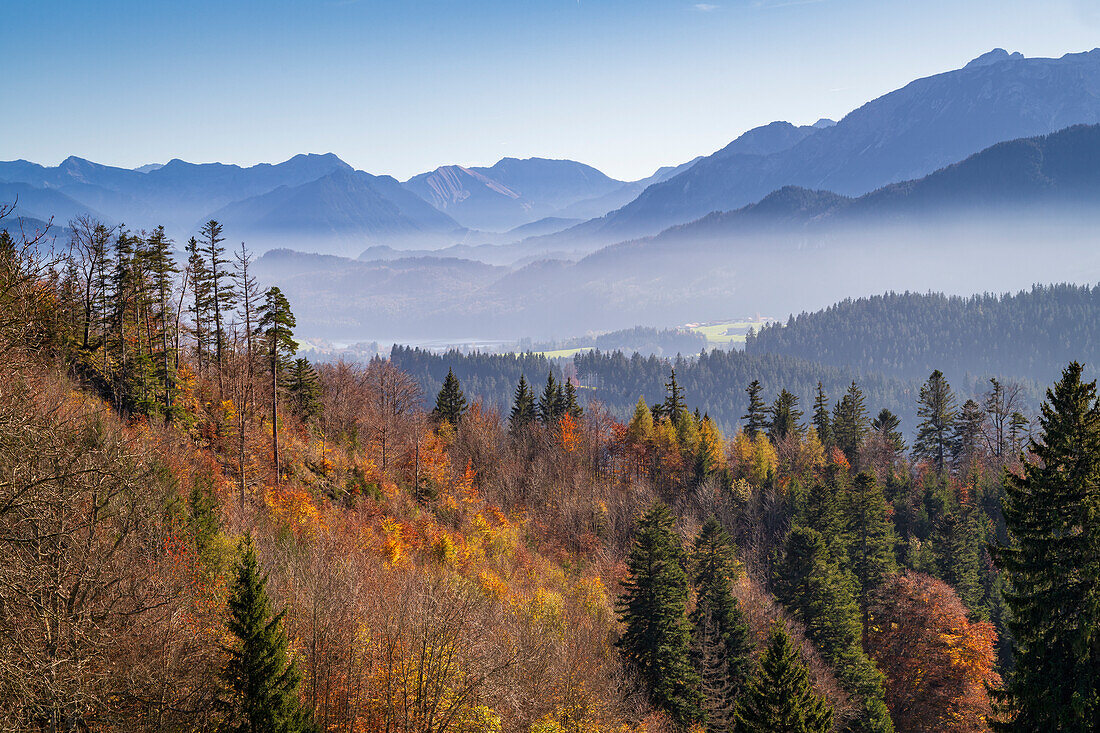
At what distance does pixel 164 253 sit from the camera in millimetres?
47969

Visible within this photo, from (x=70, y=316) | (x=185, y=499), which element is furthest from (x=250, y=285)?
(x=185, y=499)

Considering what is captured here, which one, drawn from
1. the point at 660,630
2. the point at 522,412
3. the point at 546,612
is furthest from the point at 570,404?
the point at 660,630

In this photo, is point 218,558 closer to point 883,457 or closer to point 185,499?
point 185,499

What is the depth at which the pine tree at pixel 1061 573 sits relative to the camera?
1733 cm

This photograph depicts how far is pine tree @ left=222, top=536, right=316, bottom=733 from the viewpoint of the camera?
709 inches

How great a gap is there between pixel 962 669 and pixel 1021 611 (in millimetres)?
24466

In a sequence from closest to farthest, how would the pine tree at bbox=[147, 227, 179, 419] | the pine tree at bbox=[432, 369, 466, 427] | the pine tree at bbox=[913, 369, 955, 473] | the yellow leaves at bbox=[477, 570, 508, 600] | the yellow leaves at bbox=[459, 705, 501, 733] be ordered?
1. the yellow leaves at bbox=[459, 705, 501, 733]
2. the yellow leaves at bbox=[477, 570, 508, 600]
3. the pine tree at bbox=[147, 227, 179, 419]
4. the pine tree at bbox=[913, 369, 955, 473]
5. the pine tree at bbox=[432, 369, 466, 427]

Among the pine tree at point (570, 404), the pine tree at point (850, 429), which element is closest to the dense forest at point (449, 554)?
the pine tree at point (850, 429)

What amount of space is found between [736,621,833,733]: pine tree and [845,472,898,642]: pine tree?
26408 millimetres

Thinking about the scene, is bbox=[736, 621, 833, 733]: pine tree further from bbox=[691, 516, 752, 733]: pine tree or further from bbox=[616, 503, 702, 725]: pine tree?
bbox=[691, 516, 752, 733]: pine tree

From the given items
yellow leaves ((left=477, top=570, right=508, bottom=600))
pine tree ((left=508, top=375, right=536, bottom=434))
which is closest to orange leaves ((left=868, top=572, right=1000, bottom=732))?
yellow leaves ((left=477, top=570, right=508, bottom=600))

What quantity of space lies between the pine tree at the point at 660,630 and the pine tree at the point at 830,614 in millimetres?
9481

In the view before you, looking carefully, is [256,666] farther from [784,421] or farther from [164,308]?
[784,421]

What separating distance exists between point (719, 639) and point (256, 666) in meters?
25.5
